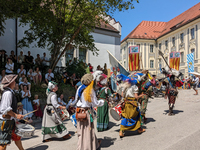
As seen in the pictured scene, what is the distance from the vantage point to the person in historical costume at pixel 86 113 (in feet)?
12.6

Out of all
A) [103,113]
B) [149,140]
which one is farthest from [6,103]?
[149,140]

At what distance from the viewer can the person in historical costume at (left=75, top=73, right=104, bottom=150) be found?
3840mm

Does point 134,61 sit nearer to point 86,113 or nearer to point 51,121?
point 86,113

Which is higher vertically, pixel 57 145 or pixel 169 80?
pixel 169 80

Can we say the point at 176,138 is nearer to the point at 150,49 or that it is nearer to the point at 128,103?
the point at 128,103

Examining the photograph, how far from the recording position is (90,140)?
3883 mm

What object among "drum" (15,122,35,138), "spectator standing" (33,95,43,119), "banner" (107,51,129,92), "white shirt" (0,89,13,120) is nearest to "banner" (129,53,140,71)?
"banner" (107,51,129,92)

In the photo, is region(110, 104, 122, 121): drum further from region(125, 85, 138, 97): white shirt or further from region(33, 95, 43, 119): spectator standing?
region(33, 95, 43, 119): spectator standing

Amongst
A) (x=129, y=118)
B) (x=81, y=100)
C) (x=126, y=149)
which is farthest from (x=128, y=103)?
(x=81, y=100)

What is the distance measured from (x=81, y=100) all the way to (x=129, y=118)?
1.91m

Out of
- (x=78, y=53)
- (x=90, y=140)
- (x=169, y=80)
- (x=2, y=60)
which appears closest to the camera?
(x=90, y=140)

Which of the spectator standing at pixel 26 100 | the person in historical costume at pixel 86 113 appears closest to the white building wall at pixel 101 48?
the spectator standing at pixel 26 100

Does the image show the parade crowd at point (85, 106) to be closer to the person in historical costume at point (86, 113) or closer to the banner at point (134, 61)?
the person in historical costume at point (86, 113)

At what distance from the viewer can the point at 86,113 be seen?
3.90 m
